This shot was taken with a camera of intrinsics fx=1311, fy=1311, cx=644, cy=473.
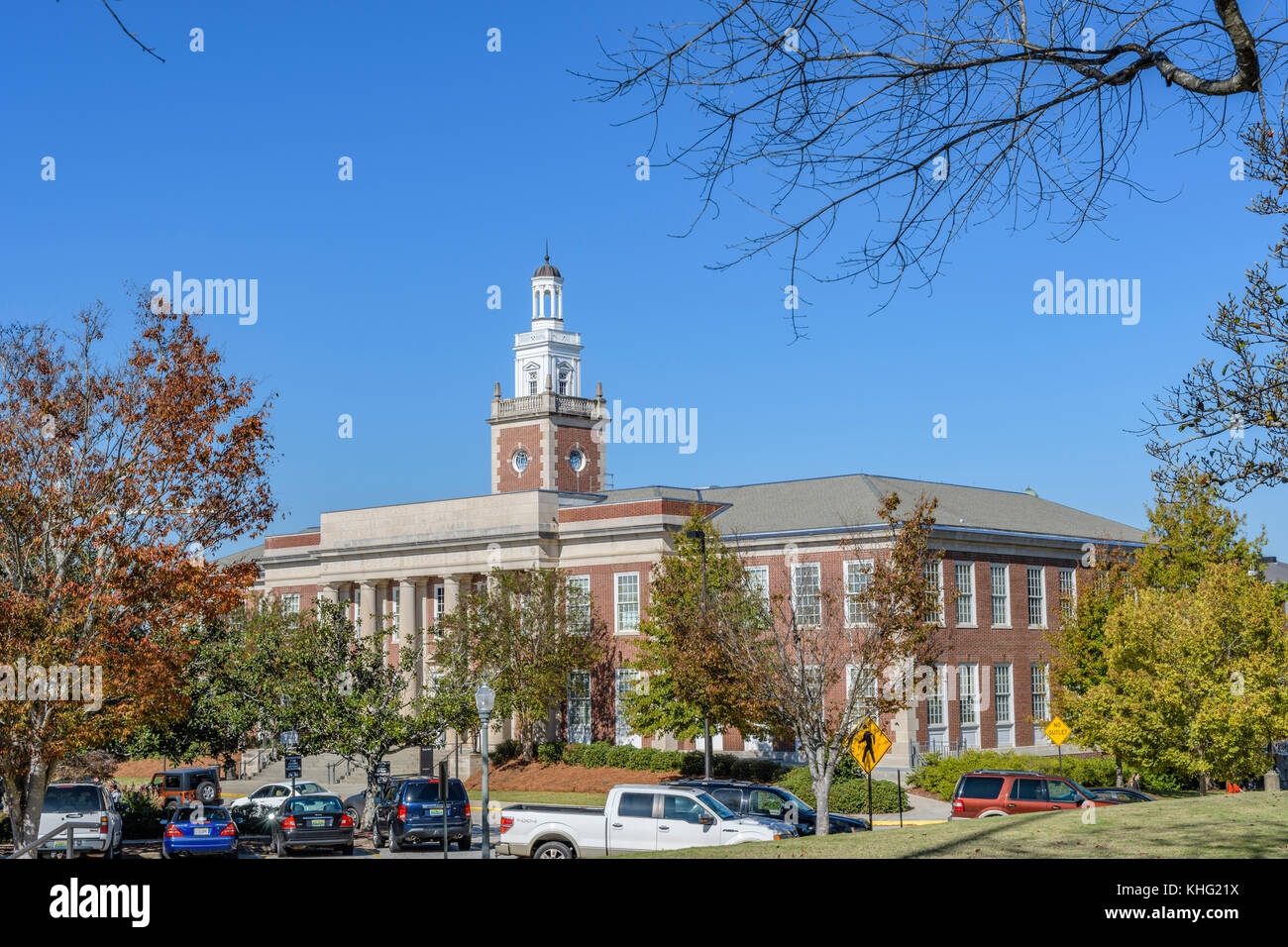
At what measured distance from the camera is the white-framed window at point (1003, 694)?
55.8 m

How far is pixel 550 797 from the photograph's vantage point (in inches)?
1837

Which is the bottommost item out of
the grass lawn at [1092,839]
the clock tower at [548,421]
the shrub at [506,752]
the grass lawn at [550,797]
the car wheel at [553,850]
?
the grass lawn at [550,797]

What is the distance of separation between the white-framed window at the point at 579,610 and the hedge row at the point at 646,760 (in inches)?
189

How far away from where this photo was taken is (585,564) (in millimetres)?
58625

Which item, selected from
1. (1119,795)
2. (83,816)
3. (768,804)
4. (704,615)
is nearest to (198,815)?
(83,816)

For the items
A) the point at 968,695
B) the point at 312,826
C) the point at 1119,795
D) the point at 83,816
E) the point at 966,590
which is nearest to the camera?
the point at 83,816

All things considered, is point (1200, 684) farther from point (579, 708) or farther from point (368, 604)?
point (368, 604)

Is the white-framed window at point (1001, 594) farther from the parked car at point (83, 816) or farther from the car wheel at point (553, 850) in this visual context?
the parked car at point (83, 816)

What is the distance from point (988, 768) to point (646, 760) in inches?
517

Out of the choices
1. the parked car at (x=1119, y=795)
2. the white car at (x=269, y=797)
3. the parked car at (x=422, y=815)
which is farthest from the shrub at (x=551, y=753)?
the parked car at (x=1119, y=795)

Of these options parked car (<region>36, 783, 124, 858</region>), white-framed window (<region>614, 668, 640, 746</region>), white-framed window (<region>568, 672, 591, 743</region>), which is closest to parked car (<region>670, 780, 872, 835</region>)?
parked car (<region>36, 783, 124, 858</region>)

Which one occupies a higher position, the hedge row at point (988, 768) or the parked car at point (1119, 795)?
the parked car at point (1119, 795)

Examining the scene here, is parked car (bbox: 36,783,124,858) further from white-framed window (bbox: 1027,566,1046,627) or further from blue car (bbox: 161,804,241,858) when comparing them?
white-framed window (bbox: 1027,566,1046,627)
